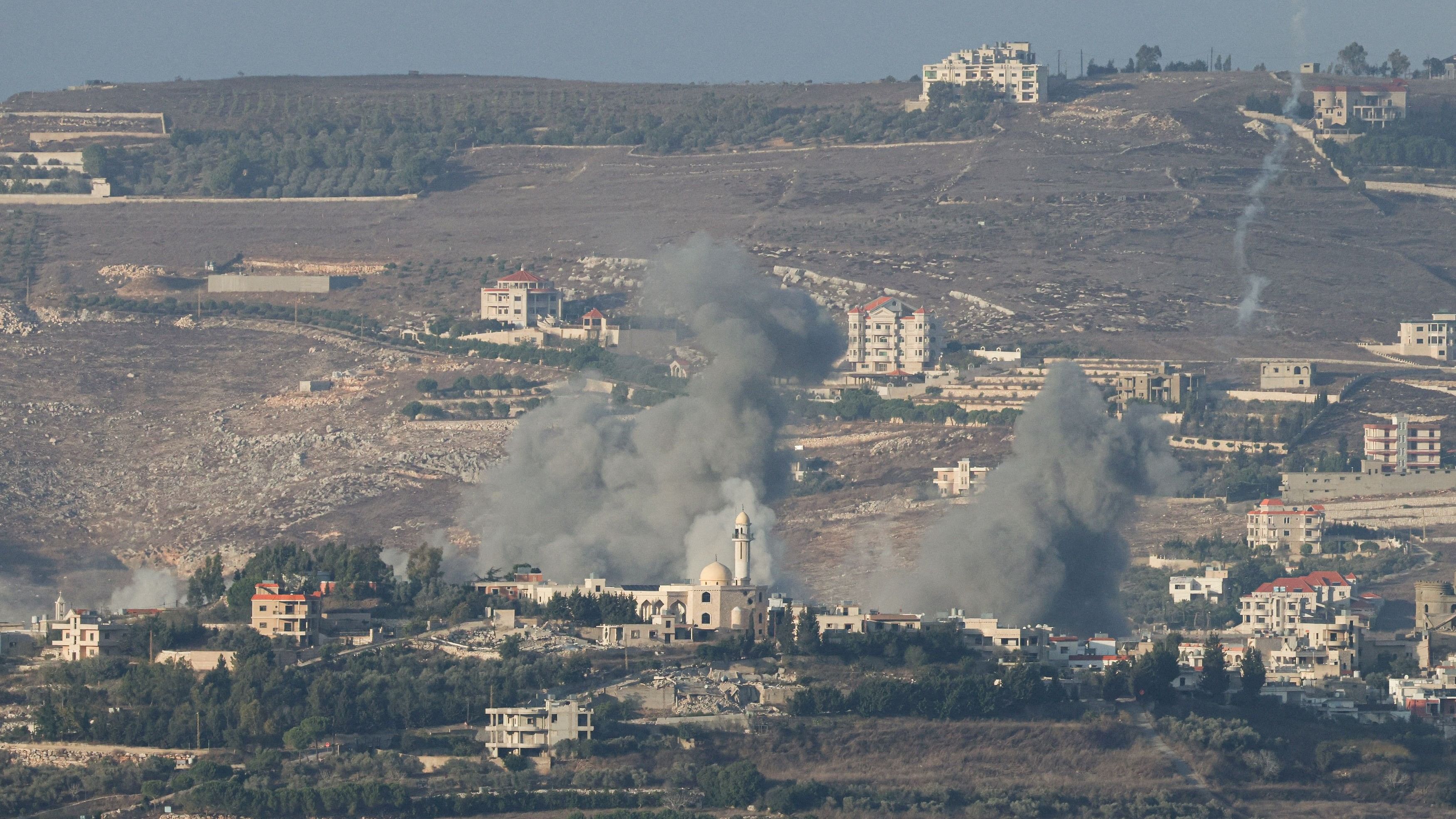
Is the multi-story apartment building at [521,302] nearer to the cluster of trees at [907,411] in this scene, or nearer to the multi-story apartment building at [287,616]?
the cluster of trees at [907,411]

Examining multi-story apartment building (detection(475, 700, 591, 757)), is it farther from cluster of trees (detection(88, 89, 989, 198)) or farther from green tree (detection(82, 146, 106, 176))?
green tree (detection(82, 146, 106, 176))

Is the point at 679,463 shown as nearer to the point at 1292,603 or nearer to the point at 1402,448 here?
the point at 1292,603

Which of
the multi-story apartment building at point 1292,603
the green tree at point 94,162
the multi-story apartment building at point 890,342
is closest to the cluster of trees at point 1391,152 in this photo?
the multi-story apartment building at point 890,342

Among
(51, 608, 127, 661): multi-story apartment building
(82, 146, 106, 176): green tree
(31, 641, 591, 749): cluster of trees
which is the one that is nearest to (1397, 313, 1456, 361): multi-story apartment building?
(82, 146, 106, 176): green tree

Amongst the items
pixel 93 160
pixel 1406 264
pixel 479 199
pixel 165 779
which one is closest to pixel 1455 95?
pixel 1406 264

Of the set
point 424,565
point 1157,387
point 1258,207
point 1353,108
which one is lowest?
point 424,565

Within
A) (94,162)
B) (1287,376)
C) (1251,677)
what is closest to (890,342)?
(1287,376)
